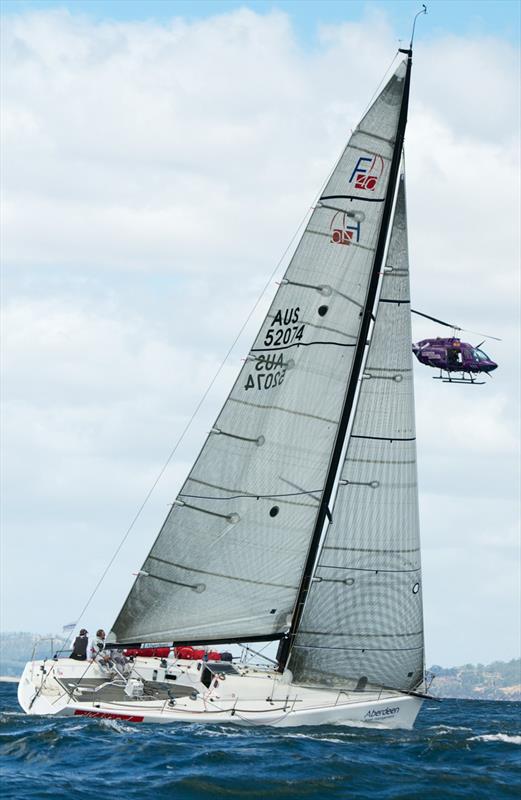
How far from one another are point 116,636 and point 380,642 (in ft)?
21.2

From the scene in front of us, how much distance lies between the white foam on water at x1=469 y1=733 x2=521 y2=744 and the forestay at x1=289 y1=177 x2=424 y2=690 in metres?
2.10

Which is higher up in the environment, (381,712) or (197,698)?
(381,712)

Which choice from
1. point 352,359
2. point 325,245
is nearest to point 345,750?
point 352,359

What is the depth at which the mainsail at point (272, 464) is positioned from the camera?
1249 inches

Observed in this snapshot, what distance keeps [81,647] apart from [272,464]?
6716 mm

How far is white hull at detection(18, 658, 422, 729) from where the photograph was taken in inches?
1158

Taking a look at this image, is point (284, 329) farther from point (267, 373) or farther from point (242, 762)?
point (242, 762)

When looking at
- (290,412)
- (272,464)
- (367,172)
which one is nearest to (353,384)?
(290,412)

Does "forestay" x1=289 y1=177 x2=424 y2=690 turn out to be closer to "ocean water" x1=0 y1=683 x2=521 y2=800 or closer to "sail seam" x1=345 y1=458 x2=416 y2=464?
"sail seam" x1=345 y1=458 x2=416 y2=464

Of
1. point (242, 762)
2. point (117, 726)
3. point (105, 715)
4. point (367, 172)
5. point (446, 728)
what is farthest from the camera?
point (446, 728)

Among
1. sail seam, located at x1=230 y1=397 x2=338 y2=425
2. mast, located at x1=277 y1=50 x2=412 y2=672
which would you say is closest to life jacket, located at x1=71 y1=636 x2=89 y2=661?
mast, located at x1=277 y1=50 x2=412 y2=672

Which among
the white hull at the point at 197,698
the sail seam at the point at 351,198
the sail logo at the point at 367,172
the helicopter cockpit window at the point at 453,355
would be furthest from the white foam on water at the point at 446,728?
the helicopter cockpit window at the point at 453,355

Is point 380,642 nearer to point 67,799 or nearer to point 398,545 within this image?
point 398,545

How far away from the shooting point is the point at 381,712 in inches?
1219
